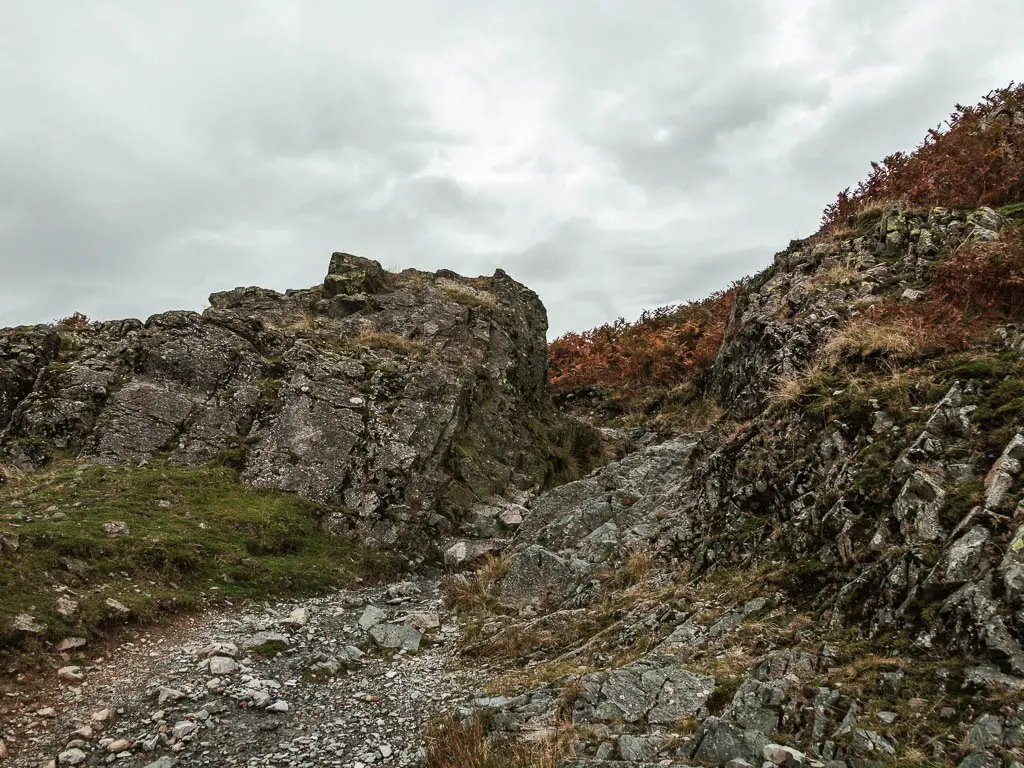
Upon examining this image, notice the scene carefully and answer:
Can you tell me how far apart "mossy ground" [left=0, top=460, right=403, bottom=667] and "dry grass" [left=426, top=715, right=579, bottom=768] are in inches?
288

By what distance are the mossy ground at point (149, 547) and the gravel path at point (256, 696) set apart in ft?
3.51

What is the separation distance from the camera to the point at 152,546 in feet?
45.7

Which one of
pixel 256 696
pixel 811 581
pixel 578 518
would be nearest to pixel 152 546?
pixel 256 696

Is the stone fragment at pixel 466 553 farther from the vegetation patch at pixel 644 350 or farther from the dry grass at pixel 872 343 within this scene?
the vegetation patch at pixel 644 350

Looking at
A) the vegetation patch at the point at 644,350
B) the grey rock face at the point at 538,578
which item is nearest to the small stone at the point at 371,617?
the grey rock face at the point at 538,578

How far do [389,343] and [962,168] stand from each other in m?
22.3

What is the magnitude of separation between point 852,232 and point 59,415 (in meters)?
27.6

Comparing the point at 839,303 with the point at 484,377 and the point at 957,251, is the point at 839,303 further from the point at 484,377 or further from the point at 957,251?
the point at 484,377

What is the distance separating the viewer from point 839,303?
50.8 feet

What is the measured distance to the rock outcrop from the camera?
19719 millimetres

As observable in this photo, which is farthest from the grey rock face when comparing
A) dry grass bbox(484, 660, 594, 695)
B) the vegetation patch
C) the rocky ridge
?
the vegetation patch

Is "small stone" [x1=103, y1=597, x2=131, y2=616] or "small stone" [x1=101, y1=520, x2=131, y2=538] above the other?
"small stone" [x1=101, y1=520, x2=131, y2=538]

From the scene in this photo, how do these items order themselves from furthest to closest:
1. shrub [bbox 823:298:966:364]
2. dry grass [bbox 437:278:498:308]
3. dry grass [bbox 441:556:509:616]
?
dry grass [bbox 437:278:498:308] < dry grass [bbox 441:556:509:616] < shrub [bbox 823:298:966:364]

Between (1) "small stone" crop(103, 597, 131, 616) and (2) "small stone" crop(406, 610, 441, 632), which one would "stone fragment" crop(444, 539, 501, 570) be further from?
(1) "small stone" crop(103, 597, 131, 616)
